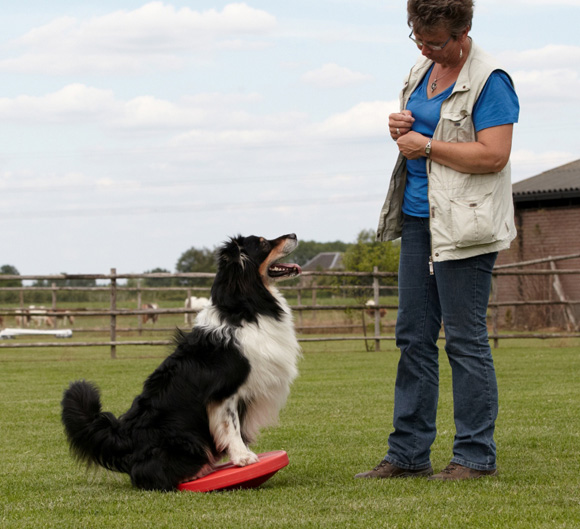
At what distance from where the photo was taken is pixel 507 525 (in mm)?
2836

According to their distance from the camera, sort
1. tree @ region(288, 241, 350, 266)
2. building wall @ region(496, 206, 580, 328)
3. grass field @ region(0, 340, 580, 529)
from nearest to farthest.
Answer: grass field @ region(0, 340, 580, 529) < building wall @ region(496, 206, 580, 328) < tree @ region(288, 241, 350, 266)

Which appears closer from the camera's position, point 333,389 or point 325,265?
point 333,389

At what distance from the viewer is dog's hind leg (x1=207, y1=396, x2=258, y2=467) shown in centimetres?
378

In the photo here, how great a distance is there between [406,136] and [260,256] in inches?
38.7

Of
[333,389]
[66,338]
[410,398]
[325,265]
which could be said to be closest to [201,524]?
[410,398]

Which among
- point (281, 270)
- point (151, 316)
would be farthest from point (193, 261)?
point (281, 270)

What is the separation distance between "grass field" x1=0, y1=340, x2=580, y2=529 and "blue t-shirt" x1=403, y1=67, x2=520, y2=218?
1375 mm

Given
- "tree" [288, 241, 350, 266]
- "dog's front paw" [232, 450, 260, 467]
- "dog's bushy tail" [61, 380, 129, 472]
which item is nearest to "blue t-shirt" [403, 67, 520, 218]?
"dog's front paw" [232, 450, 260, 467]

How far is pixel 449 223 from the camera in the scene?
11.8ft

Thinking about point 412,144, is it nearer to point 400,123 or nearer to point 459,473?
point 400,123

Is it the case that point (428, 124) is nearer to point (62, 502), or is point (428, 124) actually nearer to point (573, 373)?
point (62, 502)

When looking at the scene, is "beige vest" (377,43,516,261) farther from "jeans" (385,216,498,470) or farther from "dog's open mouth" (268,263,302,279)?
"dog's open mouth" (268,263,302,279)

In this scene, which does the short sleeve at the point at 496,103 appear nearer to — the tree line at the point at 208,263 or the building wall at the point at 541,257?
the tree line at the point at 208,263

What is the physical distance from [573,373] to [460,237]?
6.72 m
